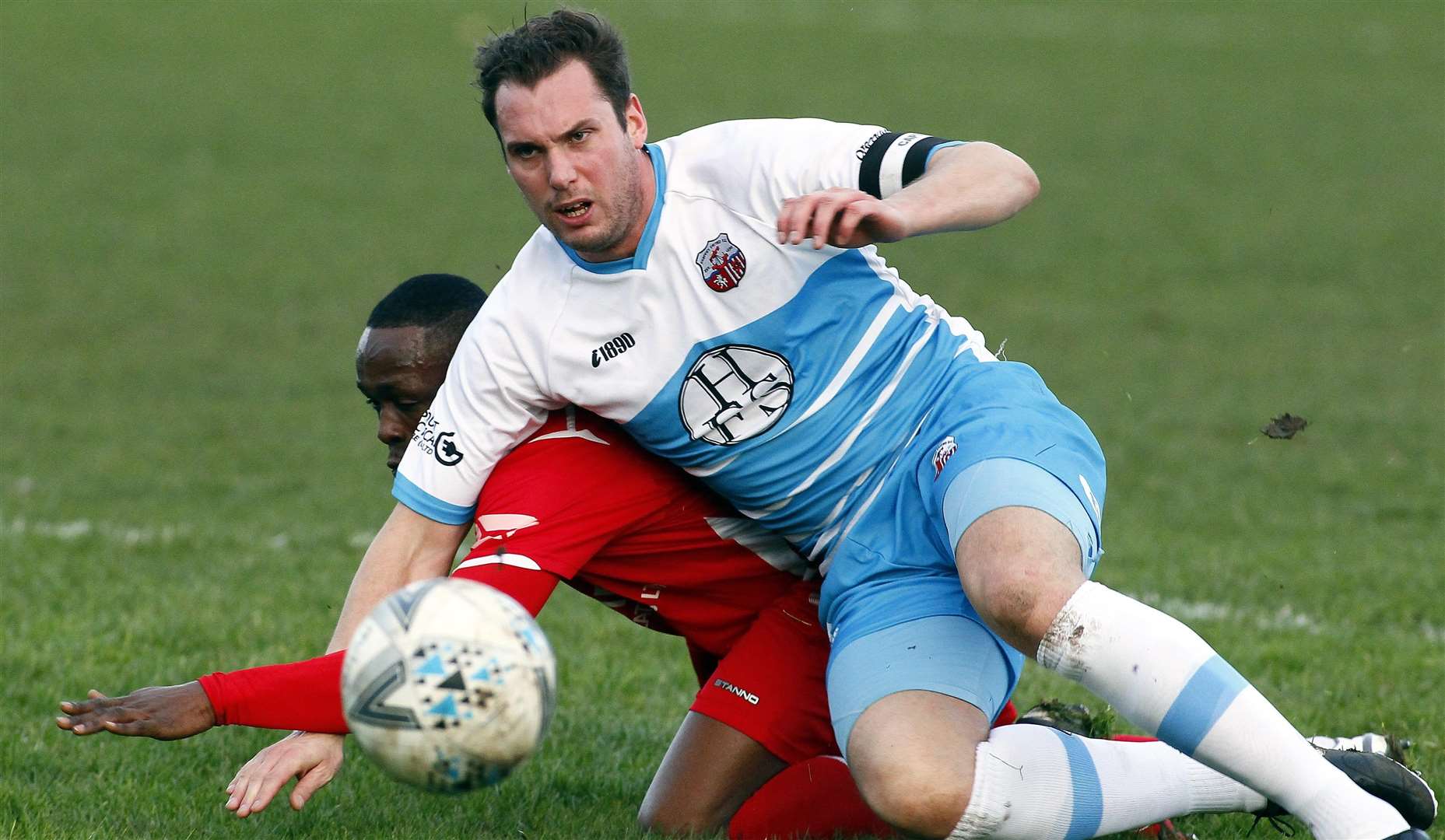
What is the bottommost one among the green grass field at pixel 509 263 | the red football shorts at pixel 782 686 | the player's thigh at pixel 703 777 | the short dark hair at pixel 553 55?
the green grass field at pixel 509 263

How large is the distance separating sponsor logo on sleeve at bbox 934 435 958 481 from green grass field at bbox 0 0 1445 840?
131cm

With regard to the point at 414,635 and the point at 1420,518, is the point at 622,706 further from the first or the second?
the point at 1420,518

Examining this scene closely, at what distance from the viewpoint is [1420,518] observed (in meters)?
8.44

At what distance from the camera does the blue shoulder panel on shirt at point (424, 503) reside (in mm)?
4438

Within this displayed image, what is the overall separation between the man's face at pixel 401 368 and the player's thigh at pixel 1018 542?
1.60 metres

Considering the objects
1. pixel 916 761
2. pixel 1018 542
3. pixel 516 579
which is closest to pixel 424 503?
pixel 516 579

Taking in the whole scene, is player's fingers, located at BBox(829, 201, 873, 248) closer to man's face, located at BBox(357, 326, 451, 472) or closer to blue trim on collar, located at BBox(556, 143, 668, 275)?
blue trim on collar, located at BBox(556, 143, 668, 275)

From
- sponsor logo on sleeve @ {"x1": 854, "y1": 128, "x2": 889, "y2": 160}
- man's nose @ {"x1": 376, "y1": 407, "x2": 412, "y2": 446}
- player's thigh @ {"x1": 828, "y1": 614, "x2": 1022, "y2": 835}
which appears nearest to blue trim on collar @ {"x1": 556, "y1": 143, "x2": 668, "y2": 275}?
sponsor logo on sleeve @ {"x1": 854, "y1": 128, "x2": 889, "y2": 160}

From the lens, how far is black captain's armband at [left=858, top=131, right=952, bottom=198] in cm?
438

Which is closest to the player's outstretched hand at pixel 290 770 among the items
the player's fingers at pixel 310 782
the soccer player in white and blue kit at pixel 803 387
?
the player's fingers at pixel 310 782

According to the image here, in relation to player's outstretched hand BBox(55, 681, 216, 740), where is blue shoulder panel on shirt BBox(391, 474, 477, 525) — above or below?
above

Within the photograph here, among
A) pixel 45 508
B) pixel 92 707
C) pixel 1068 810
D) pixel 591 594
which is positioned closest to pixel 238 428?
pixel 45 508

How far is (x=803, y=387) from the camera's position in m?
4.50

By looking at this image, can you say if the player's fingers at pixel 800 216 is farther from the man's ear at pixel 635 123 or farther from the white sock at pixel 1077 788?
the white sock at pixel 1077 788
